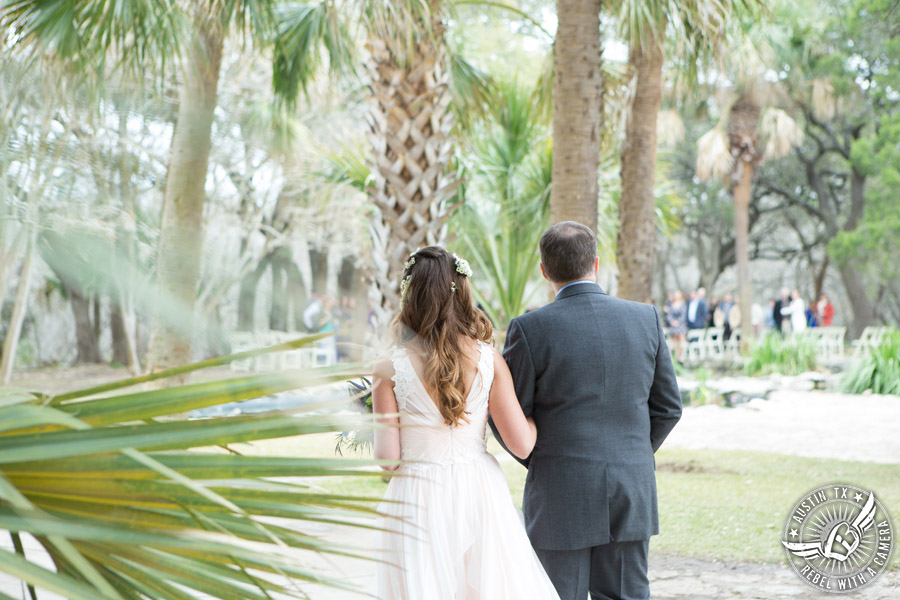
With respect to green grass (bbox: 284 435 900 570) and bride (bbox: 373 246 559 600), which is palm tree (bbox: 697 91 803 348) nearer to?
green grass (bbox: 284 435 900 570)

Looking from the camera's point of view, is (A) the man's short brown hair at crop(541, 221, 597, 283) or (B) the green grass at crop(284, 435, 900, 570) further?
(B) the green grass at crop(284, 435, 900, 570)

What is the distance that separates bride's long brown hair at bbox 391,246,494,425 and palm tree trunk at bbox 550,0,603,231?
3.67m

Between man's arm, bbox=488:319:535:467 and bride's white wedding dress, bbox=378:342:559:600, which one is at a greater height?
man's arm, bbox=488:319:535:467

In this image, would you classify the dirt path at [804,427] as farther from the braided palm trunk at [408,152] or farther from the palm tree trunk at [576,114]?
the braided palm trunk at [408,152]

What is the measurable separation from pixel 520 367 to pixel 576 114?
12.8 ft

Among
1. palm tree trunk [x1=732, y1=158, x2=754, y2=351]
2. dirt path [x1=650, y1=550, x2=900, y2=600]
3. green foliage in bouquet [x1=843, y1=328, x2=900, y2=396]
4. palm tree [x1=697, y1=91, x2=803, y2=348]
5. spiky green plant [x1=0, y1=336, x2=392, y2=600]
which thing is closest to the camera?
spiky green plant [x1=0, y1=336, x2=392, y2=600]

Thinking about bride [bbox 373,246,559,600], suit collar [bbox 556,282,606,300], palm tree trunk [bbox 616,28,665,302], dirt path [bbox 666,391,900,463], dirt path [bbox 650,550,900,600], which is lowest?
dirt path [bbox 650,550,900,600]

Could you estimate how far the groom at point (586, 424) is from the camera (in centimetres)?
286

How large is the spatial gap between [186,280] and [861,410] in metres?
Answer: 12.6

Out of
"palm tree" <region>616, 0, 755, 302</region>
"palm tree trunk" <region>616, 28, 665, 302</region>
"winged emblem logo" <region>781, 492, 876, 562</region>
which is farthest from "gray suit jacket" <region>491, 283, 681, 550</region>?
"palm tree trunk" <region>616, 28, 665, 302</region>

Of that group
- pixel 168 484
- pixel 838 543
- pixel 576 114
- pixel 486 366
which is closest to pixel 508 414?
pixel 486 366

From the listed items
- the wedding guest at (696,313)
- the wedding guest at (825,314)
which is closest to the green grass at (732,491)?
the wedding guest at (696,313)

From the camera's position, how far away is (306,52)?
7918mm

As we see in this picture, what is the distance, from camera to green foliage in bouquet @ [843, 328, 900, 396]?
13922 millimetres
